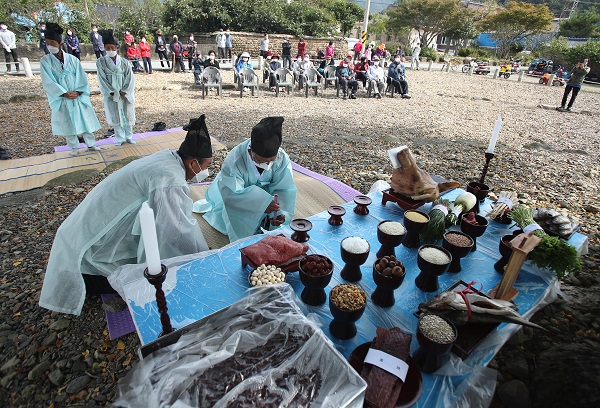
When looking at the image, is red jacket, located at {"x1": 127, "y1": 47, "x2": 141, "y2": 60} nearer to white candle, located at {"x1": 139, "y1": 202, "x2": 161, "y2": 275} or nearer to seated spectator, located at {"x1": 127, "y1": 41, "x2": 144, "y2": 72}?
seated spectator, located at {"x1": 127, "y1": 41, "x2": 144, "y2": 72}

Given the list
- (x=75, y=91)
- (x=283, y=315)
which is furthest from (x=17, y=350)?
(x=75, y=91)

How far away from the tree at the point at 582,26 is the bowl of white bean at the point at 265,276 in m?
51.1

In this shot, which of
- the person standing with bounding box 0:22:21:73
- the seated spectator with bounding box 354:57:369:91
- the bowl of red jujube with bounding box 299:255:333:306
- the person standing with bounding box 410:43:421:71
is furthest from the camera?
the person standing with bounding box 410:43:421:71

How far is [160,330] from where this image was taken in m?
1.65

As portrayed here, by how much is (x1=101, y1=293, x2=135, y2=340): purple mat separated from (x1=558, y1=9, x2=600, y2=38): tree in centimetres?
5158

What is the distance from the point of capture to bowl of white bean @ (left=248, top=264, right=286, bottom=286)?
1828 millimetres

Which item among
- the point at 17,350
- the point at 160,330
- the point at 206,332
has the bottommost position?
the point at 17,350

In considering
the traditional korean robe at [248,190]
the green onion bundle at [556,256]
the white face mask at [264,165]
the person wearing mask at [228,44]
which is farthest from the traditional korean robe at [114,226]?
the person wearing mask at [228,44]

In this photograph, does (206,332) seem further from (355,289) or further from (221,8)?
(221,8)

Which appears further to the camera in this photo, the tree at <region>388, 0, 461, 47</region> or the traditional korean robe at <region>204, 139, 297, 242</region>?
the tree at <region>388, 0, 461, 47</region>

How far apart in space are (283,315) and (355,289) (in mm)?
377

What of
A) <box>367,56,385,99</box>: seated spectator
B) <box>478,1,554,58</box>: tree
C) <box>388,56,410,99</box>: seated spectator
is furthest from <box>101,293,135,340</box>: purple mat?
<box>478,1,554,58</box>: tree

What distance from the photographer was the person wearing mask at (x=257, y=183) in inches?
114

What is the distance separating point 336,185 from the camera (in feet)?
16.4
